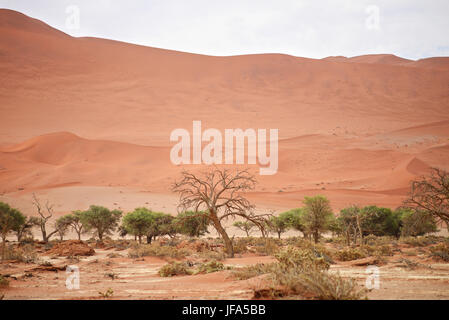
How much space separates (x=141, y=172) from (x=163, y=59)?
8684cm

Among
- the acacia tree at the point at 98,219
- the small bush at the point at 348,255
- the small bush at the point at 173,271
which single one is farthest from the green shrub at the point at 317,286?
the acacia tree at the point at 98,219

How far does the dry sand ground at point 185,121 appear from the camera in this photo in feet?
169

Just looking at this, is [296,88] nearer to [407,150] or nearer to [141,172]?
[407,150]

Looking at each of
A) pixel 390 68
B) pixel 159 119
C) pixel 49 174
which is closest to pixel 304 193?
pixel 49 174

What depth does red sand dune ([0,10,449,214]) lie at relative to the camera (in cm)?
5947

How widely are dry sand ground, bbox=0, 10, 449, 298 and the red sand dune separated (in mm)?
364

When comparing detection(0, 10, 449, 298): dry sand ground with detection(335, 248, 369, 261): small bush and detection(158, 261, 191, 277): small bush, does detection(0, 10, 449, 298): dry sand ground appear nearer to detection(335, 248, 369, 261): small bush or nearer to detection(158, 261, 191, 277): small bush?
detection(158, 261, 191, 277): small bush

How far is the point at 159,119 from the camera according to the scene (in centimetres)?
8938

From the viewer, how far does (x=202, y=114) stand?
93188 millimetres

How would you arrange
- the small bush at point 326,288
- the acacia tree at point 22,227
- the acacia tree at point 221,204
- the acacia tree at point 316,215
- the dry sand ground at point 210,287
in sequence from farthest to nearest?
the acacia tree at point 22,227 → the acacia tree at point 316,215 → the acacia tree at point 221,204 → the dry sand ground at point 210,287 → the small bush at point 326,288

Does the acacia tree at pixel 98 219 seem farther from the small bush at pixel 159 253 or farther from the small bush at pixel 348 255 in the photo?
the small bush at pixel 348 255

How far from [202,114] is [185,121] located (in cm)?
687

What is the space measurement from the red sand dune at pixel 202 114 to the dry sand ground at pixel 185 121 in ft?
1.20

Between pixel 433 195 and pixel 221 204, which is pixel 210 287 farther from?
pixel 433 195
